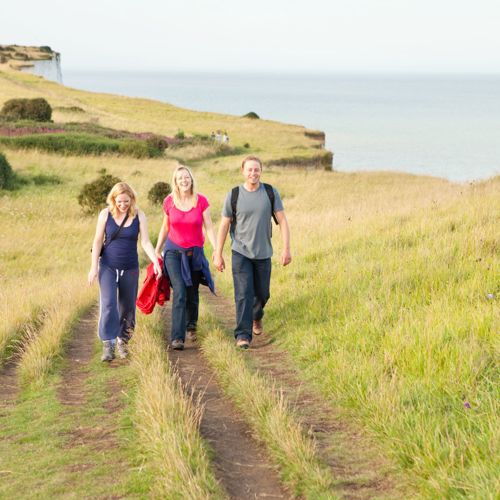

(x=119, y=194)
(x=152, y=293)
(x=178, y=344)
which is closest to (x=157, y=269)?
(x=152, y=293)

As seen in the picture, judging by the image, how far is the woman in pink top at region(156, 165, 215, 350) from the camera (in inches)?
328

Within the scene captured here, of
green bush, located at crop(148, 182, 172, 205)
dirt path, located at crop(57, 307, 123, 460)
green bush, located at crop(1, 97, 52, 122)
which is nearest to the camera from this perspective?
dirt path, located at crop(57, 307, 123, 460)

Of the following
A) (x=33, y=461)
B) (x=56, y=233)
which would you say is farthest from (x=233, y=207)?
(x=56, y=233)

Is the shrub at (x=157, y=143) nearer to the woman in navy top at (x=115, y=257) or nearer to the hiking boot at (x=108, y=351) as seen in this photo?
the woman in navy top at (x=115, y=257)

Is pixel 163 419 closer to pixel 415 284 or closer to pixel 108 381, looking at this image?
pixel 108 381

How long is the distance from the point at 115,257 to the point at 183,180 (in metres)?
1.22

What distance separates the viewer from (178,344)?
8.26m

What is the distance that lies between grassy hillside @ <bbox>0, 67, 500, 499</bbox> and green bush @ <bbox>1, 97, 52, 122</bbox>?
96.8ft

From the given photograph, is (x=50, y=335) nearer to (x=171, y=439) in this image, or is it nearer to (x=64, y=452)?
(x=64, y=452)

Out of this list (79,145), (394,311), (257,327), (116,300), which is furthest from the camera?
(79,145)

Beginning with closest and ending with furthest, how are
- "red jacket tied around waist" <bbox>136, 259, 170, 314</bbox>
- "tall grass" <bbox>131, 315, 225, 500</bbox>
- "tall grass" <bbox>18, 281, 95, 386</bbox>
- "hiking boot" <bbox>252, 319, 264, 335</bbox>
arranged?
"tall grass" <bbox>131, 315, 225, 500</bbox> < "tall grass" <bbox>18, 281, 95, 386</bbox> < "red jacket tied around waist" <bbox>136, 259, 170, 314</bbox> < "hiking boot" <bbox>252, 319, 264, 335</bbox>

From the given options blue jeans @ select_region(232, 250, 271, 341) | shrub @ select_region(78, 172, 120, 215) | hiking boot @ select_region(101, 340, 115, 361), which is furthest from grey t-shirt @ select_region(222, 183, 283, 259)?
shrub @ select_region(78, 172, 120, 215)

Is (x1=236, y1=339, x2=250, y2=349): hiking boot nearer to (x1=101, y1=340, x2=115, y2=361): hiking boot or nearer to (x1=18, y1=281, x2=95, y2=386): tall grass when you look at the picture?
(x1=101, y1=340, x2=115, y2=361): hiking boot

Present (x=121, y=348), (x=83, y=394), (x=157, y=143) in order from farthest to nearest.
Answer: (x=157, y=143) → (x=121, y=348) → (x=83, y=394)
